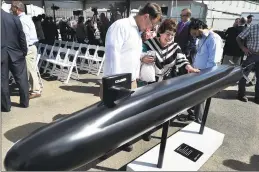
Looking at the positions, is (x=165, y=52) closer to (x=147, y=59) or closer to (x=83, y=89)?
(x=147, y=59)

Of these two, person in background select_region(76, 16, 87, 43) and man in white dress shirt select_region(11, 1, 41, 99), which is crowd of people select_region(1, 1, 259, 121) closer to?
man in white dress shirt select_region(11, 1, 41, 99)

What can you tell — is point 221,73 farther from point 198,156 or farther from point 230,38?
point 230,38

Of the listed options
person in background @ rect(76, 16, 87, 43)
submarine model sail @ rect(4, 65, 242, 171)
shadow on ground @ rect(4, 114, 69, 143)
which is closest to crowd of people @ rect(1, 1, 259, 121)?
submarine model sail @ rect(4, 65, 242, 171)

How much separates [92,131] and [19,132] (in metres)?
2.28

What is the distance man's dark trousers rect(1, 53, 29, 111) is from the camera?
364 cm

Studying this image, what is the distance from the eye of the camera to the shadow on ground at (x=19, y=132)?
9.76 feet

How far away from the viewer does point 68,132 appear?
51.1 inches

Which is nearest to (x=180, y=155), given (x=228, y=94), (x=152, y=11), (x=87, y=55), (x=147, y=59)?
(x=147, y=59)

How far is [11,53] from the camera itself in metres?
3.63

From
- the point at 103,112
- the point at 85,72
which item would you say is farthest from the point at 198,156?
the point at 85,72

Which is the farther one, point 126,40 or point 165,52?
point 165,52

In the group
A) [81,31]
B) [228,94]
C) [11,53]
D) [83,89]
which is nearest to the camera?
[11,53]

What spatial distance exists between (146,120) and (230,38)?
5.27 metres

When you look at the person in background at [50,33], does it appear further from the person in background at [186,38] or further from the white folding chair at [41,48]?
the person in background at [186,38]
